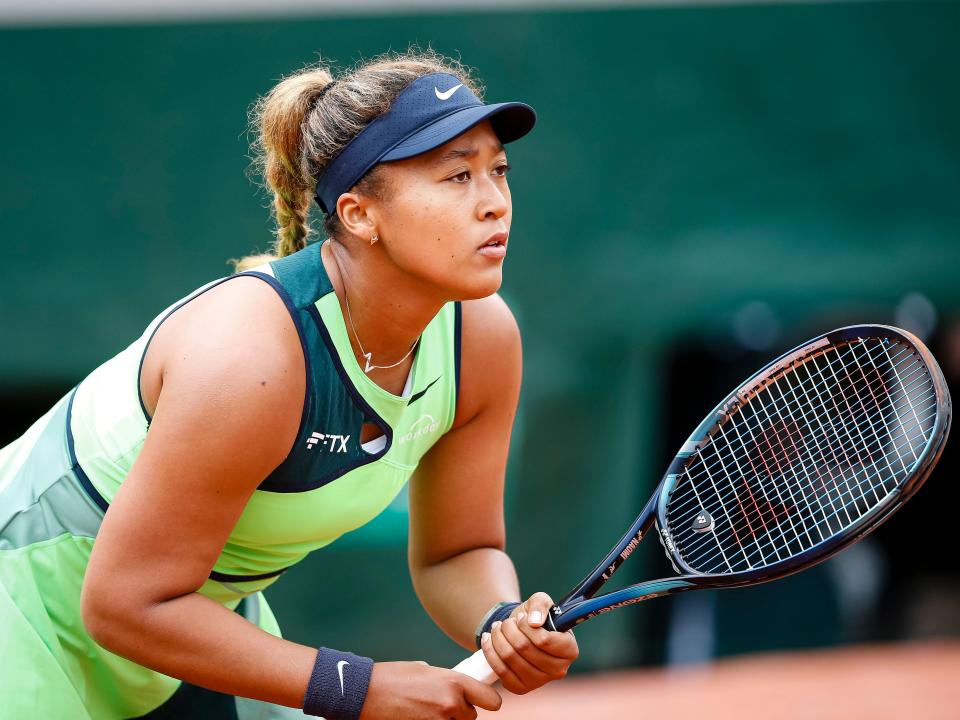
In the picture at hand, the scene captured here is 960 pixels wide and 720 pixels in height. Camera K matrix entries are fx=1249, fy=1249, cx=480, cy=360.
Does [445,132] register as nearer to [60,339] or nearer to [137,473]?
Result: [137,473]

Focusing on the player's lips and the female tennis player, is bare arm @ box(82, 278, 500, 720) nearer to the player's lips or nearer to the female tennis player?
the female tennis player

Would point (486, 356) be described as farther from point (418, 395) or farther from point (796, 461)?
point (796, 461)

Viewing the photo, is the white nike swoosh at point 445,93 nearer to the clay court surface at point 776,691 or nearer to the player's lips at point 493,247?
the player's lips at point 493,247

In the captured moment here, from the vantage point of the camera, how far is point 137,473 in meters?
1.70

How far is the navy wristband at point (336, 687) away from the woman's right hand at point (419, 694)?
16mm

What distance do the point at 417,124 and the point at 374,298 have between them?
276 mm

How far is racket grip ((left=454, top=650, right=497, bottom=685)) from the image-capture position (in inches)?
76.2

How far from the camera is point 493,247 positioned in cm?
187

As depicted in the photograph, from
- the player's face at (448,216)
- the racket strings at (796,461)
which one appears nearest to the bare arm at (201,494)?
the player's face at (448,216)

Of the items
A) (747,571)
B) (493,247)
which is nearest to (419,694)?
(747,571)

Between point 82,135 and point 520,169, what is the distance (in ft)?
5.49

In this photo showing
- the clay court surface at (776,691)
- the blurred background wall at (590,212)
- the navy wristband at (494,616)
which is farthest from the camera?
the clay court surface at (776,691)

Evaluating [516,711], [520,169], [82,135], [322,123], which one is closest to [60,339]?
[82,135]

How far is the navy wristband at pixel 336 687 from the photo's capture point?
180cm
